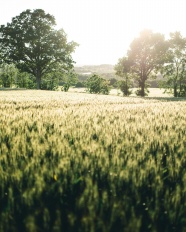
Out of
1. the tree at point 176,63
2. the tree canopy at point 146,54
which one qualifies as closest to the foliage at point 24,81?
the tree canopy at point 146,54

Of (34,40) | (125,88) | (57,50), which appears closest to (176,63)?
(125,88)

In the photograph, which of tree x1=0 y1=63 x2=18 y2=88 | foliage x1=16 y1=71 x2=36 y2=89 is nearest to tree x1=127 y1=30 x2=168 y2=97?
foliage x1=16 y1=71 x2=36 y2=89

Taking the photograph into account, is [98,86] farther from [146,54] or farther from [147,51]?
[147,51]

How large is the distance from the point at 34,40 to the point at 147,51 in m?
21.8

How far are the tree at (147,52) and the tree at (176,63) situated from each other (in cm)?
172

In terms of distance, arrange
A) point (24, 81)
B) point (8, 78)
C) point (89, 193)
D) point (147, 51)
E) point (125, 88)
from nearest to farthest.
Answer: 1. point (89, 193)
2. point (147, 51)
3. point (125, 88)
4. point (8, 78)
5. point (24, 81)

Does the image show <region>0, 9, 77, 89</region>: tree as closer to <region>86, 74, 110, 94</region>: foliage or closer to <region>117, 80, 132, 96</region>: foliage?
<region>117, 80, 132, 96</region>: foliage

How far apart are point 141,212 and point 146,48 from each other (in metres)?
51.0

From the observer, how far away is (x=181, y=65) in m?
51.8

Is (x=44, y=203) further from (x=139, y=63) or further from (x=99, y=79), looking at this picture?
(x=99, y=79)

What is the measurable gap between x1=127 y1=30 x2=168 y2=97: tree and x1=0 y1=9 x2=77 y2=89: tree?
484 inches

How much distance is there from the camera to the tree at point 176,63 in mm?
48875

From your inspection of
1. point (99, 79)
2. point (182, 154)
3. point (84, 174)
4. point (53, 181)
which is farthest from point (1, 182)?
point (99, 79)

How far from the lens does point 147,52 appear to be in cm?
4922
